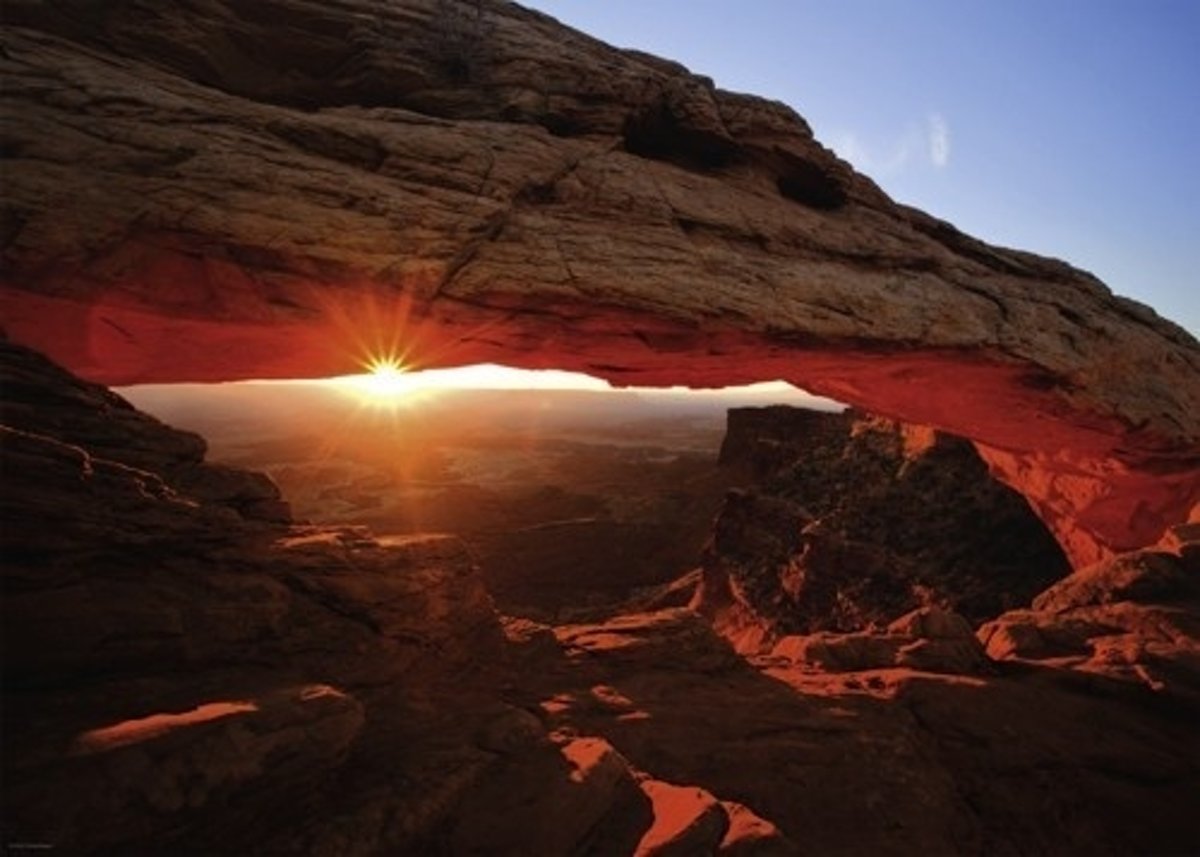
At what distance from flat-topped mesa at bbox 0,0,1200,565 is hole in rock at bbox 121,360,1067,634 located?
3.17m

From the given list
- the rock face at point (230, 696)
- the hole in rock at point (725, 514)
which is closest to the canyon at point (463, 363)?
the rock face at point (230, 696)

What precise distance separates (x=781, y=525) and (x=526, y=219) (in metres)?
17.0

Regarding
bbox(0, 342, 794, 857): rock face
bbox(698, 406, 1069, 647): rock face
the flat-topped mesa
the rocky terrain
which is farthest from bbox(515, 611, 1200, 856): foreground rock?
bbox(698, 406, 1069, 647): rock face

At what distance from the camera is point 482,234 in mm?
10250

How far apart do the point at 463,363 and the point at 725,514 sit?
14.8 meters

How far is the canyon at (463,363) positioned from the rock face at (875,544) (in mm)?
6299

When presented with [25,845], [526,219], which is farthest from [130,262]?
[25,845]

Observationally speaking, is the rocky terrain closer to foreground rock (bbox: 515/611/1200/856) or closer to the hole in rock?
foreground rock (bbox: 515/611/1200/856)

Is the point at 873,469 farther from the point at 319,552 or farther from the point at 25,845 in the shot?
the point at 25,845

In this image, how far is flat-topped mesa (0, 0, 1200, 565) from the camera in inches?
359

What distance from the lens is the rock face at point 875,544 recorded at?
20.4m

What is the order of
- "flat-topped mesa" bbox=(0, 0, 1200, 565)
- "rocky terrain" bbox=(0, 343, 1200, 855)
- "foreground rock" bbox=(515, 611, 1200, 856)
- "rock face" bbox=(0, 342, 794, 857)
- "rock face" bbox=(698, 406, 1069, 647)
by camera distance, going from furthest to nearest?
"rock face" bbox=(698, 406, 1069, 647) → "flat-topped mesa" bbox=(0, 0, 1200, 565) → "foreground rock" bbox=(515, 611, 1200, 856) → "rocky terrain" bbox=(0, 343, 1200, 855) → "rock face" bbox=(0, 342, 794, 857)

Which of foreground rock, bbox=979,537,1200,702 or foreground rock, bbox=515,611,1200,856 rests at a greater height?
foreground rock, bbox=979,537,1200,702

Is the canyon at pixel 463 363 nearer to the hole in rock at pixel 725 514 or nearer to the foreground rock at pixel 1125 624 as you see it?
the foreground rock at pixel 1125 624
